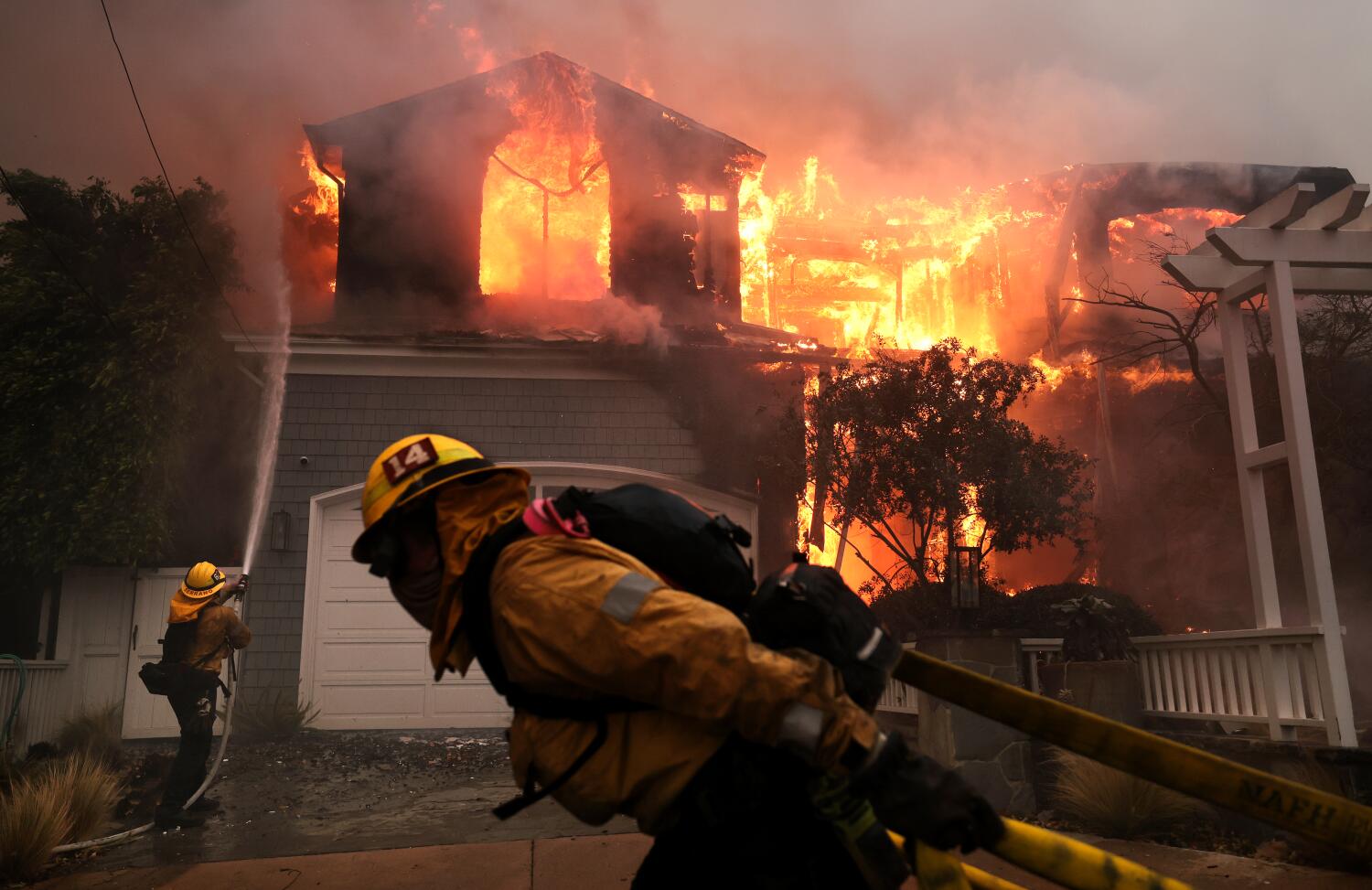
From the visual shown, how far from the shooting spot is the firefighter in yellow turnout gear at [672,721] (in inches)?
65.0

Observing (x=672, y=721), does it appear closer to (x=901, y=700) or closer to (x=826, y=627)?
(x=826, y=627)

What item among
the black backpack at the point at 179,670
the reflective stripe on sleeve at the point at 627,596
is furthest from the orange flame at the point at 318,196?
the reflective stripe on sleeve at the point at 627,596

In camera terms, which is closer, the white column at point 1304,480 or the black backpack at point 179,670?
the white column at point 1304,480

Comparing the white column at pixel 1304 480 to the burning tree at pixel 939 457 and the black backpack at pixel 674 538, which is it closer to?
the burning tree at pixel 939 457

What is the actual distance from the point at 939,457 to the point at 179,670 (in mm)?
6864

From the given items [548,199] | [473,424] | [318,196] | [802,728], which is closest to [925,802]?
[802,728]

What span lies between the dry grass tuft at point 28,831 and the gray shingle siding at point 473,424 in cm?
574

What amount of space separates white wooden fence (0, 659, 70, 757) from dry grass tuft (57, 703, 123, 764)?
0.63 ft

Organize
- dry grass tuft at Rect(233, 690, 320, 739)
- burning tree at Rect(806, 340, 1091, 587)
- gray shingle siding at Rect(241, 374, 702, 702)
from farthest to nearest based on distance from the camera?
gray shingle siding at Rect(241, 374, 702, 702) → dry grass tuft at Rect(233, 690, 320, 739) → burning tree at Rect(806, 340, 1091, 587)

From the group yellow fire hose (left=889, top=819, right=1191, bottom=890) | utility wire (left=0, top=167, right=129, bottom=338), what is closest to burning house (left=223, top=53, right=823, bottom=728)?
utility wire (left=0, top=167, right=129, bottom=338)

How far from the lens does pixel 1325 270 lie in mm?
6949

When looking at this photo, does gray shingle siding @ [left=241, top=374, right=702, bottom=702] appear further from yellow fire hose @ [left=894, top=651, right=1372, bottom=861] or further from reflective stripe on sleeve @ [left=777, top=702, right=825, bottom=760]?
reflective stripe on sleeve @ [left=777, top=702, right=825, bottom=760]

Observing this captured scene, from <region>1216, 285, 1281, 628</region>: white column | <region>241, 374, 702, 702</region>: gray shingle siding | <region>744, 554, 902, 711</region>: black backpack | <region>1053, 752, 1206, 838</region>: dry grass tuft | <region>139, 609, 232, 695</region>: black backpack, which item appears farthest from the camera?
<region>241, 374, 702, 702</region>: gray shingle siding

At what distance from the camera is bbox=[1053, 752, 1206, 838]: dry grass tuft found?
17.8ft
